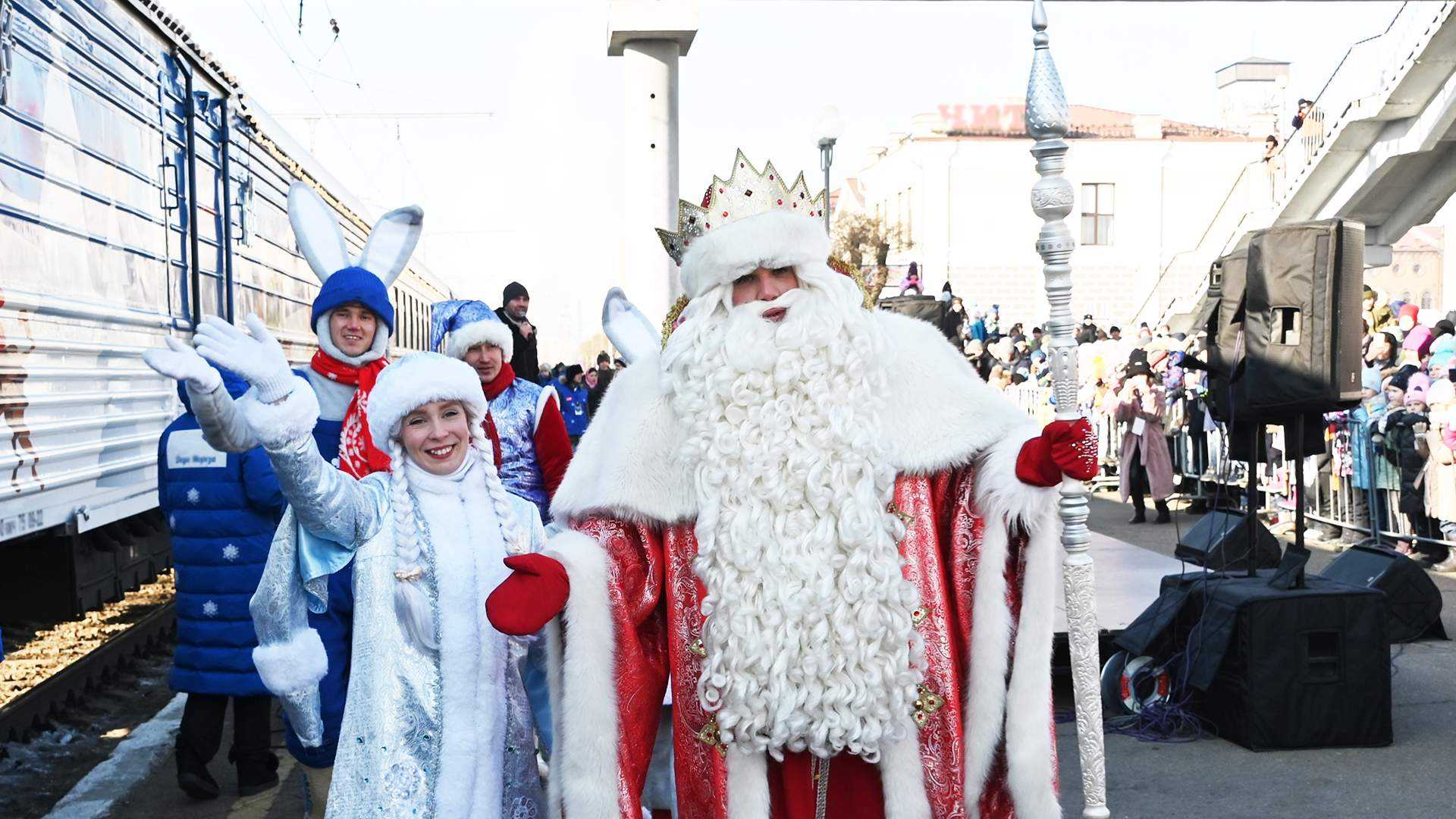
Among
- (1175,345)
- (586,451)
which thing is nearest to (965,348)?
(1175,345)

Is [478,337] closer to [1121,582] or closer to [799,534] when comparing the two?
[799,534]

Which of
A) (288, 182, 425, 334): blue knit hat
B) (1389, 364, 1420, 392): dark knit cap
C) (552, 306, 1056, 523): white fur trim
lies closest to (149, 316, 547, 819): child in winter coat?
(552, 306, 1056, 523): white fur trim

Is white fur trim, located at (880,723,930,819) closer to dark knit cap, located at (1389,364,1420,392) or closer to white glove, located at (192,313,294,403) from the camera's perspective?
white glove, located at (192,313,294,403)

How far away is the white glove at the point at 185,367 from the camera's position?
296cm

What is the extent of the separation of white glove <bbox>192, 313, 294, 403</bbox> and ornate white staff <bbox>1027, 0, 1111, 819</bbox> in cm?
175

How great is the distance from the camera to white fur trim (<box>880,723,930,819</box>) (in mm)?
3145

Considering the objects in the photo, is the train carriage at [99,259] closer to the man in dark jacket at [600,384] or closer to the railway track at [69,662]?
the railway track at [69,662]

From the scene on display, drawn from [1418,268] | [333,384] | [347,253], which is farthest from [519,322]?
[1418,268]

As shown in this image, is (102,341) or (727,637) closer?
(727,637)

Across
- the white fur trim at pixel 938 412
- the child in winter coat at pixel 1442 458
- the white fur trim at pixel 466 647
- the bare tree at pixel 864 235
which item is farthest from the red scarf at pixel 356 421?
the bare tree at pixel 864 235

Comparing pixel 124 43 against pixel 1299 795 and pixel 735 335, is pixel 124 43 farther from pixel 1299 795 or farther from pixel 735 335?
pixel 1299 795

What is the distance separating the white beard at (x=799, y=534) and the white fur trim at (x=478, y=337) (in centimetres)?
218

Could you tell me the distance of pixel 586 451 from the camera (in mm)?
3461

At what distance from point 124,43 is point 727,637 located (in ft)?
19.8
